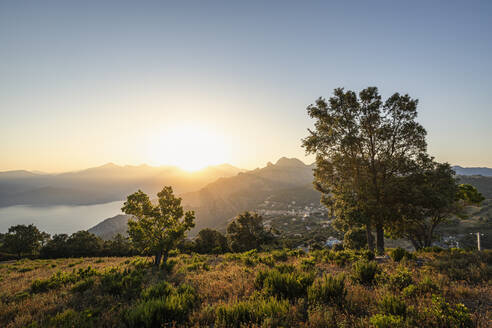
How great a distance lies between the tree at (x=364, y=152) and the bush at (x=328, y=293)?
30.8 feet

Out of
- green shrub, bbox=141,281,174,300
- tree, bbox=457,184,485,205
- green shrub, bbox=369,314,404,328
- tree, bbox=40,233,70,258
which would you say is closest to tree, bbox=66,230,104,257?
tree, bbox=40,233,70,258

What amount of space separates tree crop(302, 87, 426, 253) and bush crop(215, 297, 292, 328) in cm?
1121

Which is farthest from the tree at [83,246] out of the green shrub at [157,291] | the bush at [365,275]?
the bush at [365,275]

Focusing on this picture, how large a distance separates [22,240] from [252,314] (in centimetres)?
5321

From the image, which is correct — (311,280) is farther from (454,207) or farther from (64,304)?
(454,207)

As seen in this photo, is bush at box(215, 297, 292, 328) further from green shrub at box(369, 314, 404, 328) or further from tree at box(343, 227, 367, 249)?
tree at box(343, 227, 367, 249)

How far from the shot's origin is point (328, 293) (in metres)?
5.34

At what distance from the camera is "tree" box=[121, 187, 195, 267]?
12.6 meters

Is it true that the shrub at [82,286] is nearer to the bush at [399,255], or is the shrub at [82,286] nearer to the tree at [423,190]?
the bush at [399,255]

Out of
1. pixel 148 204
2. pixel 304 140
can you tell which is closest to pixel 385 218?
pixel 304 140

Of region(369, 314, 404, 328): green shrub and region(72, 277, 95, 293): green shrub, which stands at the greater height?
region(369, 314, 404, 328): green shrub

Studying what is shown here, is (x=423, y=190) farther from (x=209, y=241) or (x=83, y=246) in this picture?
(x=83, y=246)

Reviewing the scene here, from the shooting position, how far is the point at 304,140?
52.1 ft

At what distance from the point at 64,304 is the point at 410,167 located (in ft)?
65.0
